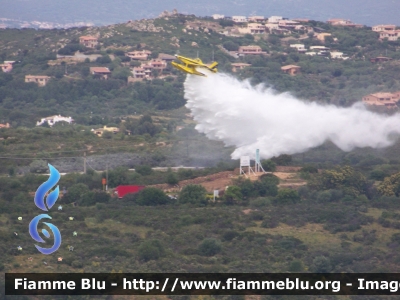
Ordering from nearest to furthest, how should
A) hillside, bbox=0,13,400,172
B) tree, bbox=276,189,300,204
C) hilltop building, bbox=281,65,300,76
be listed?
tree, bbox=276,189,300,204
hillside, bbox=0,13,400,172
hilltop building, bbox=281,65,300,76

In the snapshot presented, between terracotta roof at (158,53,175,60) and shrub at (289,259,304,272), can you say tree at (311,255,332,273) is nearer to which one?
shrub at (289,259,304,272)

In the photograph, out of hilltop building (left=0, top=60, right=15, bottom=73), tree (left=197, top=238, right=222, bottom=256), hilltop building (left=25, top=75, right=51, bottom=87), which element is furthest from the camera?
hilltop building (left=0, top=60, right=15, bottom=73)

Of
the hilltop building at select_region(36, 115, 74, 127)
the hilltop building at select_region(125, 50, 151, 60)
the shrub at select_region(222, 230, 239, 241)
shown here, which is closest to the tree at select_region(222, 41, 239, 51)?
the hilltop building at select_region(125, 50, 151, 60)

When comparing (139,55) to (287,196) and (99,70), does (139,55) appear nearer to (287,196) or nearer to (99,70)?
(99,70)

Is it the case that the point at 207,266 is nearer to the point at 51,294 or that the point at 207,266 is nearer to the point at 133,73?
the point at 51,294

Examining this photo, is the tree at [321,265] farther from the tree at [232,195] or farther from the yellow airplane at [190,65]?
the yellow airplane at [190,65]

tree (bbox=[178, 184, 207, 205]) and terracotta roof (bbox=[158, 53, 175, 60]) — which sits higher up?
tree (bbox=[178, 184, 207, 205])

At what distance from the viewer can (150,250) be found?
1781 inches

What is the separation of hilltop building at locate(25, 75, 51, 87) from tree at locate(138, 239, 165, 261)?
6610cm

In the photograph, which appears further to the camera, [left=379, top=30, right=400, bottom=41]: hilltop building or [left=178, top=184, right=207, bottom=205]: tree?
[left=379, top=30, right=400, bottom=41]: hilltop building

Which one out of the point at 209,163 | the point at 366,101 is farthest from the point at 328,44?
the point at 209,163

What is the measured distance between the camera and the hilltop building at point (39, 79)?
110625 mm

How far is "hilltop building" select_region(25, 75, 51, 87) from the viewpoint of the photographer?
363 ft

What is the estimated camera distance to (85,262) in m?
43.8
